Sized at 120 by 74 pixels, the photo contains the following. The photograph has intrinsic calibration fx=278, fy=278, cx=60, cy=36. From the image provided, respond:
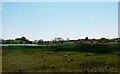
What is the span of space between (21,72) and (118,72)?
8.15 meters

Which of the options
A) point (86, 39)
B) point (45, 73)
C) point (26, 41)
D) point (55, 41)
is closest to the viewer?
point (45, 73)

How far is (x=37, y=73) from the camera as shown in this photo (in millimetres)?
23188

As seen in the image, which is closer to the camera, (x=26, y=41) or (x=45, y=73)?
(x=45, y=73)

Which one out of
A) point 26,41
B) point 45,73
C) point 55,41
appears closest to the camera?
point 45,73

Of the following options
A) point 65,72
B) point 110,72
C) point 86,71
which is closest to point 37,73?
point 65,72

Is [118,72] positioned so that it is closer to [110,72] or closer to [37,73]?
[110,72]

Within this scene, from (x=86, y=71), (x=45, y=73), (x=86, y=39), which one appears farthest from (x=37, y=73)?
(x=86, y=39)

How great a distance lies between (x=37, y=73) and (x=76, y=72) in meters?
3.32

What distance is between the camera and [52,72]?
23.5 m

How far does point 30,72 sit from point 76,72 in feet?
12.8

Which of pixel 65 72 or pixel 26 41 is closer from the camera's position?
pixel 65 72

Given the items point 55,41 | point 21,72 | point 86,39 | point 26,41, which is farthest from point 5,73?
point 55,41

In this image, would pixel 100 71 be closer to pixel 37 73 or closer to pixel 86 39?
pixel 37 73

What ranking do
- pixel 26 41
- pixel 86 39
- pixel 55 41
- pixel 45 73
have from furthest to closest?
pixel 55 41 → pixel 26 41 → pixel 86 39 → pixel 45 73
